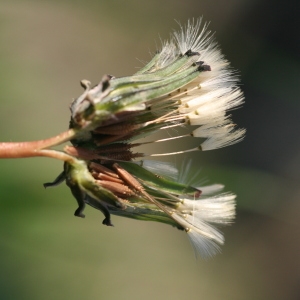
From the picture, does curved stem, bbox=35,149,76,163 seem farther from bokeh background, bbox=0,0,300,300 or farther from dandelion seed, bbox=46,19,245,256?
bokeh background, bbox=0,0,300,300

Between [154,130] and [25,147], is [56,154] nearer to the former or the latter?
[25,147]

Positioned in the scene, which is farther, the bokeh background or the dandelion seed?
the bokeh background

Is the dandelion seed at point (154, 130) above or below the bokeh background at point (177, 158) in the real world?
above

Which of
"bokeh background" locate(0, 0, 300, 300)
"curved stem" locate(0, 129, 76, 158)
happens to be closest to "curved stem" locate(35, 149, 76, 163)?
"curved stem" locate(0, 129, 76, 158)

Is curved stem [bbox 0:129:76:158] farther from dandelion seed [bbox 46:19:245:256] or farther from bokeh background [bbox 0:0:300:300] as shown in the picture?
bokeh background [bbox 0:0:300:300]

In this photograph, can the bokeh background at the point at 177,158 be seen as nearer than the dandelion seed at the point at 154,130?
No

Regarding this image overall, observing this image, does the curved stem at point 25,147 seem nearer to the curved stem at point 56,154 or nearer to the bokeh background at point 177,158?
the curved stem at point 56,154

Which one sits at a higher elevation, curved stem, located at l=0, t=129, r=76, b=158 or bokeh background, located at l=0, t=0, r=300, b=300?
curved stem, located at l=0, t=129, r=76, b=158

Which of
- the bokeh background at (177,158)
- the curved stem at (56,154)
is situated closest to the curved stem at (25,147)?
the curved stem at (56,154)

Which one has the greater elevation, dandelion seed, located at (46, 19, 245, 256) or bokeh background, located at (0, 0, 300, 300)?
dandelion seed, located at (46, 19, 245, 256)

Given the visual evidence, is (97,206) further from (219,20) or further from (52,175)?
(219,20)
